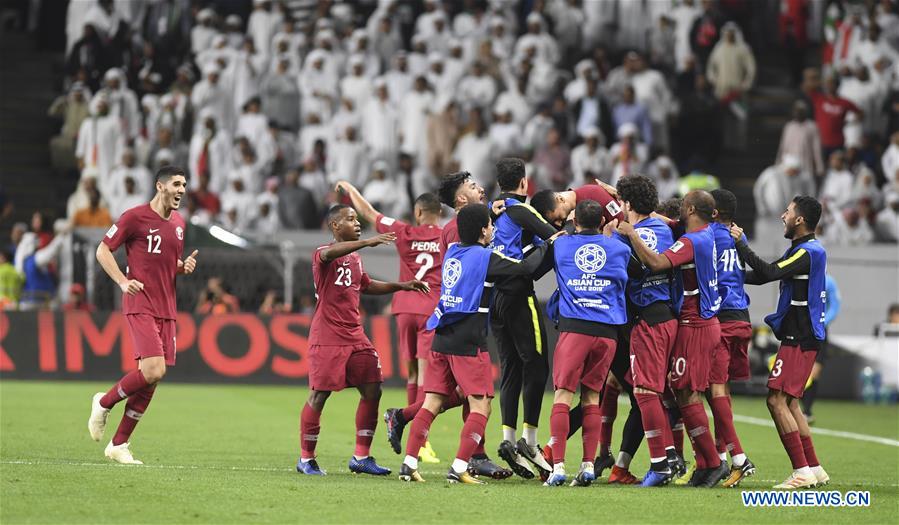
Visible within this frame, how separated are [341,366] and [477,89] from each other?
55.1ft

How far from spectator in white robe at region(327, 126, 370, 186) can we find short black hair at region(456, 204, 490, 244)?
15871mm

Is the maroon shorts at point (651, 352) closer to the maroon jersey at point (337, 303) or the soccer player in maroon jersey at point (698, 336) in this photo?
the soccer player in maroon jersey at point (698, 336)

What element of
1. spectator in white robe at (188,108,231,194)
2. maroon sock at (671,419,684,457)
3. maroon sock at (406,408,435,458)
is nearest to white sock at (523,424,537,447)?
maroon sock at (406,408,435,458)

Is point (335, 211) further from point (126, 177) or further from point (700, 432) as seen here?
point (126, 177)

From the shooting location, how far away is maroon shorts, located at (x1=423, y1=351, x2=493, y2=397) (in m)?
11.1

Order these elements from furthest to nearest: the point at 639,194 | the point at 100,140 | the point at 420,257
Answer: the point at 100,140, the point at 420,257, the point at 639,194

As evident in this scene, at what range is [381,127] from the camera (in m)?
27.4

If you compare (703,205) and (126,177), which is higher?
(703,205)

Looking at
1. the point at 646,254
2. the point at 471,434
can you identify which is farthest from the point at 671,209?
the point at 471,434

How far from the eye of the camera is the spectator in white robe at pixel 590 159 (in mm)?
26172

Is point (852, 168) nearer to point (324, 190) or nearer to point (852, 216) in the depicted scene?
point (852, 216)

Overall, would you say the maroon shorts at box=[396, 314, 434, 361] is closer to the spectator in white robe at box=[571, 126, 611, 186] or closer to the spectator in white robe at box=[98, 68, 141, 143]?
the spectator in white robe at box=[571, 126, 611, 186]

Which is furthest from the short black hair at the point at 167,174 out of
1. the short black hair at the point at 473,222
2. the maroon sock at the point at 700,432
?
the maroon sock at the point at 700,432

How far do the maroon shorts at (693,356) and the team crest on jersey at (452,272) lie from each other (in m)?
1.82
